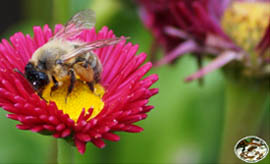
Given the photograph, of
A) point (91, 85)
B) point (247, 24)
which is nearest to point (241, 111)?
point (247, 24)

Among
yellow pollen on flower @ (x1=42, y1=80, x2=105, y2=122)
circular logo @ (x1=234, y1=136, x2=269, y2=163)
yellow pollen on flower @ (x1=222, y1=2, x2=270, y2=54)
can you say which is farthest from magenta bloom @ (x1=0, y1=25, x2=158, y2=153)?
yellow pollen on flower @ (x1=222, y1=2, x2=270, y2=54)

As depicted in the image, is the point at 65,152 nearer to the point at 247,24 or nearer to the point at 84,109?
the point at 84,109

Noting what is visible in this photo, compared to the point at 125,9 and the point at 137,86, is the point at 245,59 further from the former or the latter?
the point at 125,9

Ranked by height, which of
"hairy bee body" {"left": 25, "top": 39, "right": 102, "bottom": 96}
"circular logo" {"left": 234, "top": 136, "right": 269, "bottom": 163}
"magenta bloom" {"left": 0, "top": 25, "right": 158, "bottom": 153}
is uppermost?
"hairy bee body" {"left": 25, "top": 39, "right": 102, "bottom": 96}

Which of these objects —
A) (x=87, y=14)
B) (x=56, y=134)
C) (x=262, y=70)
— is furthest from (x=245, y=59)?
(x=56, y=134)

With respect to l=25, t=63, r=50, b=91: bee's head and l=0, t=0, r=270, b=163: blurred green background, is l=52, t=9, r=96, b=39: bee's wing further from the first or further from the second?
l=0, t=0, r=270, b=163: blurred green background

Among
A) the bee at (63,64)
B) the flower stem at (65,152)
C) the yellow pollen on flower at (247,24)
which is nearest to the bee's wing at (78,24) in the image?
the bee at (63,64)
